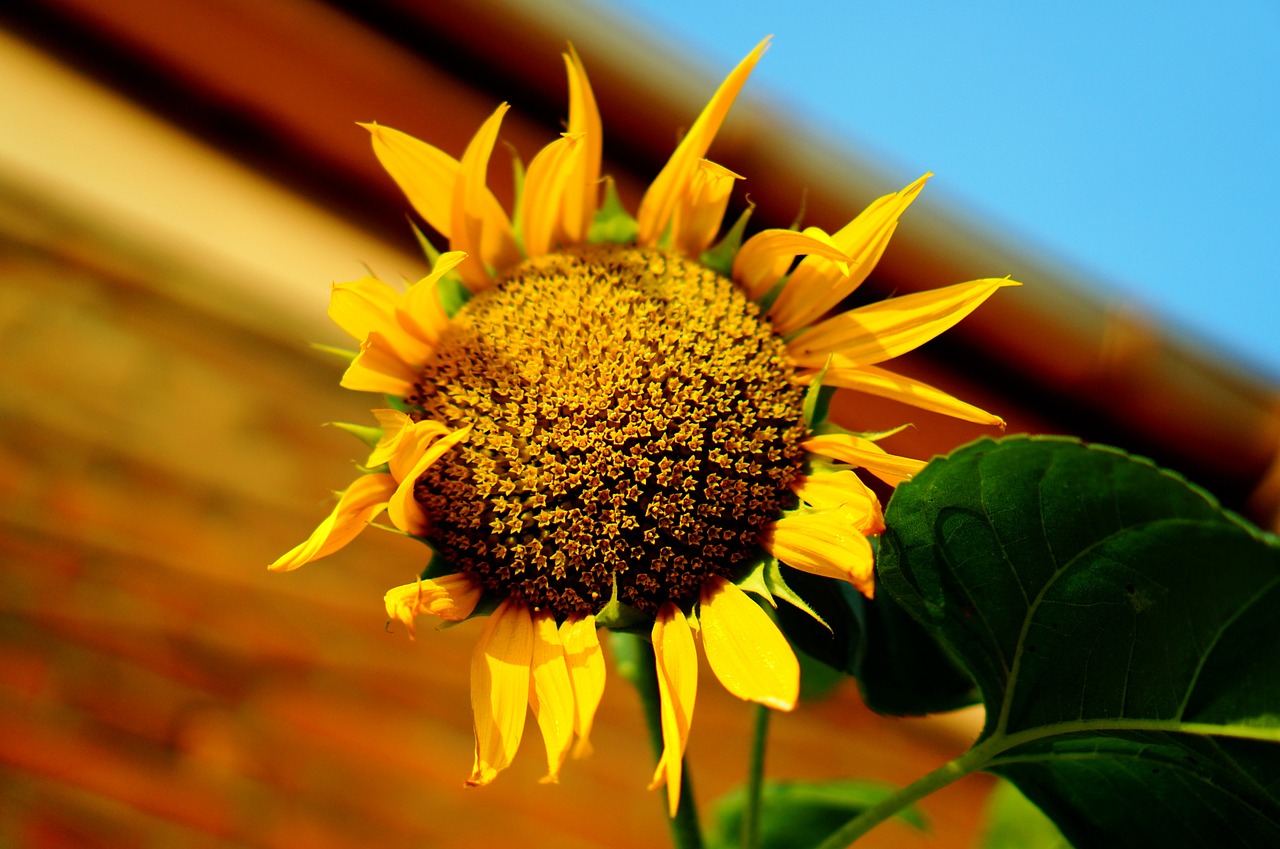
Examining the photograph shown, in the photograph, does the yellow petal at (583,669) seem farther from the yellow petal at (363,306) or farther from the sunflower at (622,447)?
the yellow petal at (363,306)

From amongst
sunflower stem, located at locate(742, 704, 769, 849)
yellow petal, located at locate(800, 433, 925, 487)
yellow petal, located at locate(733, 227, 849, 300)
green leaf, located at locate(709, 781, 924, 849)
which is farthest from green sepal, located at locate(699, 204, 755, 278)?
green leaf, located at locate(709, 781, 924, 849)

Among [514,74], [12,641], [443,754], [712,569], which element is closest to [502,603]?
[712,569]

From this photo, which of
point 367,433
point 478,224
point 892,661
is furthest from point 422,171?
point 892,661

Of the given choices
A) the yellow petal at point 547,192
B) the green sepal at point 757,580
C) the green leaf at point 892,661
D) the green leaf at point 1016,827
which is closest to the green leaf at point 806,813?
the green leaf at point 1016,827

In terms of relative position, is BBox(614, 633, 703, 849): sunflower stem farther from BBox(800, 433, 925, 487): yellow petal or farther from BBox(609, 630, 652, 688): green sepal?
BBox(800, 433, 925, 487): yellow petal

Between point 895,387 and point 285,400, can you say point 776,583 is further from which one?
point 285,400

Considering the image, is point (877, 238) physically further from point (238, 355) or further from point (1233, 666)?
point (238, 355)
